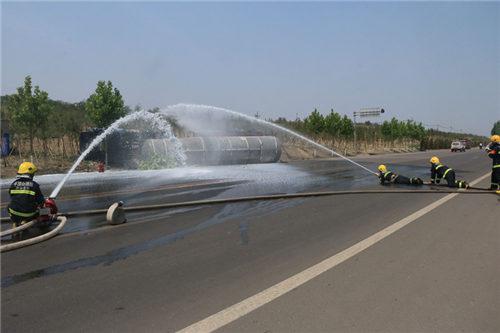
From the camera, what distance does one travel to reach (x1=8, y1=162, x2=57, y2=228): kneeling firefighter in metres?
7.09

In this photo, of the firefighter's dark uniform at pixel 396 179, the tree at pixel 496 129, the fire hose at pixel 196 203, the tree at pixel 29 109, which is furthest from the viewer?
the tree at pixel 496 129

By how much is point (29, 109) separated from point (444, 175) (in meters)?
20.7

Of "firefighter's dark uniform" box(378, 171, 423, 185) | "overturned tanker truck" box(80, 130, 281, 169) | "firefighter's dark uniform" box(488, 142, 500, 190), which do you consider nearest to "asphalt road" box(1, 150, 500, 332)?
"firefighter's dark uniform" box(488, 142, 500, 190)

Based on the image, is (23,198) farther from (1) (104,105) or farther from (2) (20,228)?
(1) (104,105)

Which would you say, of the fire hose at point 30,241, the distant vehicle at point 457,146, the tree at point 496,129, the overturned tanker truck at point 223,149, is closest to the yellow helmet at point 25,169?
the fire hose at point 30,241

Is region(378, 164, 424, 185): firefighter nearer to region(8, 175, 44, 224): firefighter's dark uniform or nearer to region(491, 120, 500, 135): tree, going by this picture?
region(8, 175, 44, 224): firefighter's dark uniform

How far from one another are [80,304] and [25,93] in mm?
22746

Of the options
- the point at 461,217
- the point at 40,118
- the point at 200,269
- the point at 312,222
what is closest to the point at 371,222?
the point at 312,222

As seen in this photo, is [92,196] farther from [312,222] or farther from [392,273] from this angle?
[392,273]

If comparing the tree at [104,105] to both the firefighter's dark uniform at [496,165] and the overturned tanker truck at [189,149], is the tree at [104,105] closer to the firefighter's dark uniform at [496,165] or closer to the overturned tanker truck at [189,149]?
the overturned tanker truck at [189,149]

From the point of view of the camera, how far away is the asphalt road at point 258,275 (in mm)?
3730

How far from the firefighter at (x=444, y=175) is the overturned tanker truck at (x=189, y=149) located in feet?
52.3

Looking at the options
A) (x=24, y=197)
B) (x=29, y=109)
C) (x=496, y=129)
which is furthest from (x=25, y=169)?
(x=496, y=129)

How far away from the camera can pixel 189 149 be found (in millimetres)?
27141
